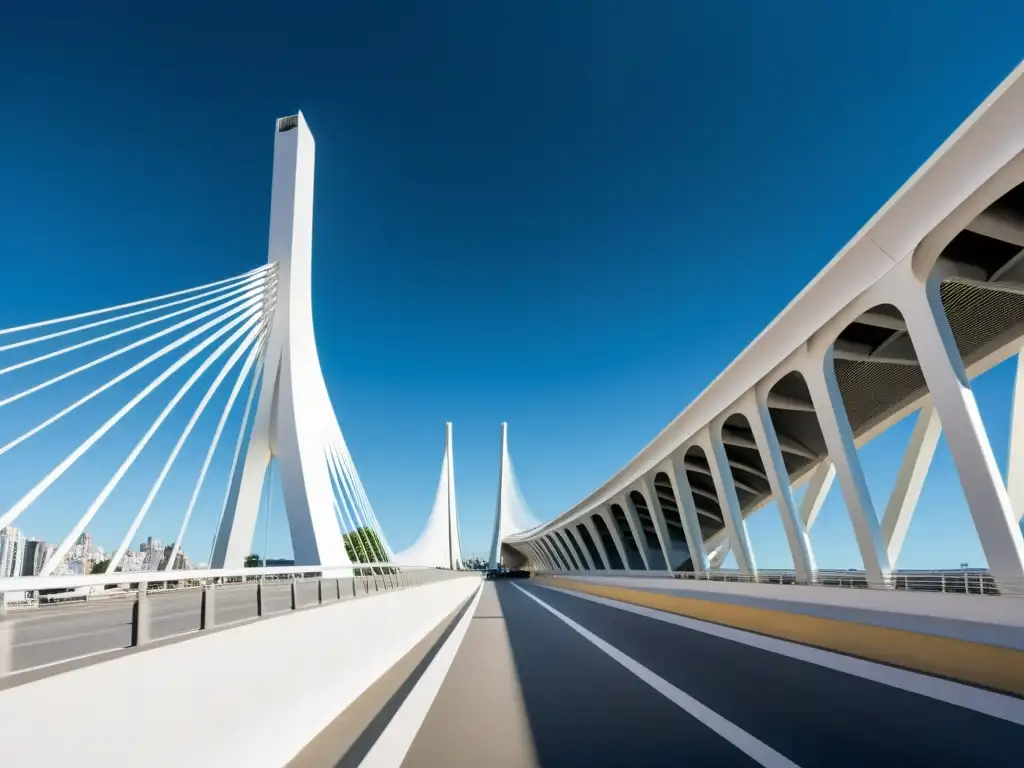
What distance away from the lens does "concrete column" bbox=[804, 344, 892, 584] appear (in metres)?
18.9

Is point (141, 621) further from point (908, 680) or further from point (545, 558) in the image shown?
point (545, 558)

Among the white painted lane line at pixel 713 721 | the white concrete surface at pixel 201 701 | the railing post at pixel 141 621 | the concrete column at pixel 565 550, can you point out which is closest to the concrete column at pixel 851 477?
the white painted lane line at pixel 713 721

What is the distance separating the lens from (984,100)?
12.2 m

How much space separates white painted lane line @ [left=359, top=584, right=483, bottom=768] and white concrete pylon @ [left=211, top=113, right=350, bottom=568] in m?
14.9

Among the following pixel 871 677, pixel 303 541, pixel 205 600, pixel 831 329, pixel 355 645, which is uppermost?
pixel 831 329

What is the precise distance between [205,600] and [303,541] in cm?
2077

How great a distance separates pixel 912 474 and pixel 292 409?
68.6 ft

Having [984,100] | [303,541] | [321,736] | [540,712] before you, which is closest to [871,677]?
[540,712]

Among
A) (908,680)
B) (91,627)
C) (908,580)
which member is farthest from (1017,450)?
(91,627)

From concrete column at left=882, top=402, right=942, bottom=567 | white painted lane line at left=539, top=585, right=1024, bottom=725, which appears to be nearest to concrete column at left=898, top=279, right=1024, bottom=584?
white painted lane line at left=539, top=585, right=1024, bottom=725

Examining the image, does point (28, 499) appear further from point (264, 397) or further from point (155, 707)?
point (264, 397)

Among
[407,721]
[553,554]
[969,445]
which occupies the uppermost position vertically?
[553,554]

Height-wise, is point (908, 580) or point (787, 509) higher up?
point (787, 509)

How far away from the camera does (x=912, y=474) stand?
974 inches
